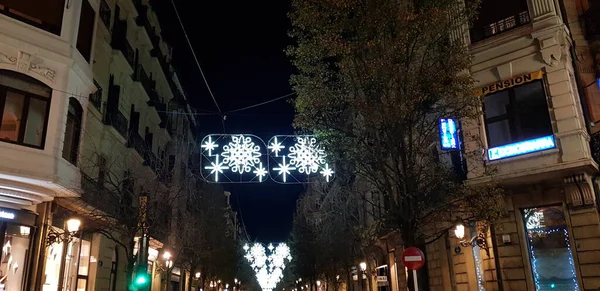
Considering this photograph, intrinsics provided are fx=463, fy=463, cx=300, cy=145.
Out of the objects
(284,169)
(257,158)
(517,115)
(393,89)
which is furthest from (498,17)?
(257,158)

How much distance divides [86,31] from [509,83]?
50.1ft

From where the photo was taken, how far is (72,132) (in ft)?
53.7

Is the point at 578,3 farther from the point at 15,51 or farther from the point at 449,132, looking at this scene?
the point at 15,51

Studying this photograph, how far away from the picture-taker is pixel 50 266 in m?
16.6

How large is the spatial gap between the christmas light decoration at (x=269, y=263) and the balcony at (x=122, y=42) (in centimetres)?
7530

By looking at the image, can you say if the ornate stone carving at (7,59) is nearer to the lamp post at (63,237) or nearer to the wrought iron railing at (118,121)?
the lamp post at (63,237)

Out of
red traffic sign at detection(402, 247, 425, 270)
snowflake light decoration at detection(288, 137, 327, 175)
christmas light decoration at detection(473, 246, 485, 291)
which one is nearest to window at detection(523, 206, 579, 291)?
christmas light decoration at detection(473, 246, 485, 291)

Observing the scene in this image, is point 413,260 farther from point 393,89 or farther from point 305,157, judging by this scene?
point 305,157

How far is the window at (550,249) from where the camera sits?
13.8 meters

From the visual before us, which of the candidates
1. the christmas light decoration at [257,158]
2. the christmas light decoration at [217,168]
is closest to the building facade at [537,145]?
the christmas light decoration at [257,158]

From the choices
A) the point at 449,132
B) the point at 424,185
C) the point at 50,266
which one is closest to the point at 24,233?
the point at 50,266

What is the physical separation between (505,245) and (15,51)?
16.5m

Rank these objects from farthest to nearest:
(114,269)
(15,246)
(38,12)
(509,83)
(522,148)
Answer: (114,269), (509,83), (38,12), (522,148), (15,246)

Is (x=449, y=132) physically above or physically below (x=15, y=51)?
below
